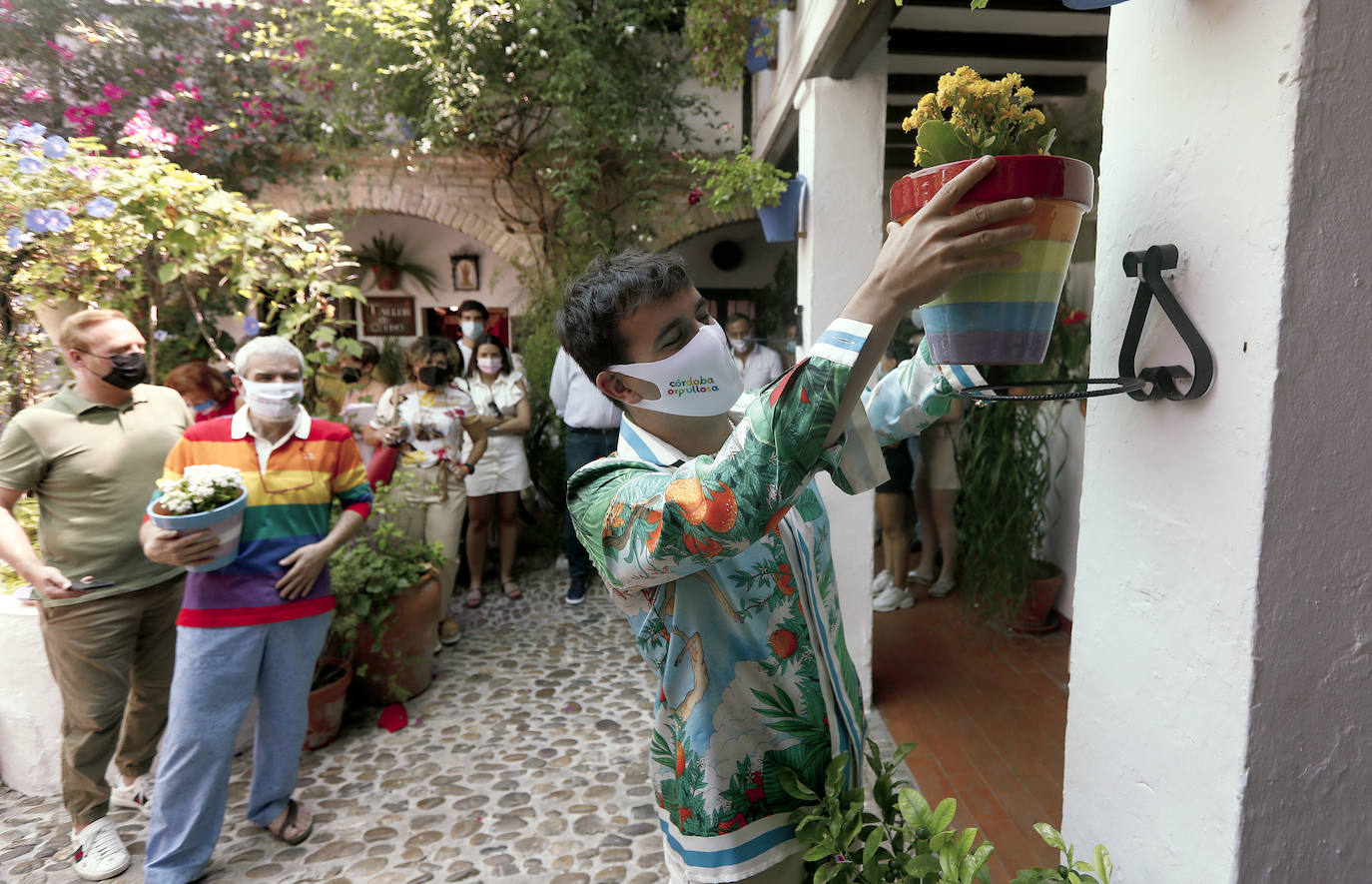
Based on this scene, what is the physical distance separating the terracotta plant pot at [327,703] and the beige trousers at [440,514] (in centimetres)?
96

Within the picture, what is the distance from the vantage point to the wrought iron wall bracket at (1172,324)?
87 cm

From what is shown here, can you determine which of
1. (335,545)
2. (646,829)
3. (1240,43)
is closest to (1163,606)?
(1240,43)

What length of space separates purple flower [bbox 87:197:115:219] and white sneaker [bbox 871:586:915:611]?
4.53 m

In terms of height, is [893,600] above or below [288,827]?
above

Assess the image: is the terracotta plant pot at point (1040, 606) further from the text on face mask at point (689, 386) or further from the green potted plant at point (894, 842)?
the text on face mask at point (689, 386)

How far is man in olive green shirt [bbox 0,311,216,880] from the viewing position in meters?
2.79

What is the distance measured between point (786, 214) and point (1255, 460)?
10.5ft

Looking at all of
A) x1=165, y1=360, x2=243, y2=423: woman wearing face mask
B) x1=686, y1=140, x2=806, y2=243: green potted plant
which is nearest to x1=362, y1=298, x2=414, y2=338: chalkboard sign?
x1=165, y1=360, x2=243, y2=423: woman wearing face mask

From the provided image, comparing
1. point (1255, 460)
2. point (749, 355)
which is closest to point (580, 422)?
point (749, 355)

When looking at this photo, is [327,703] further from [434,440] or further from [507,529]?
[507,529]

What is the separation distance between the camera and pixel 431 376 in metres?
4.91

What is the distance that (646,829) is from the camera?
3002 mm

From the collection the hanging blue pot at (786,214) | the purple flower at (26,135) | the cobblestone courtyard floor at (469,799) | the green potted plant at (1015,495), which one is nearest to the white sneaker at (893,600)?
the green potted plant at (1015,495)

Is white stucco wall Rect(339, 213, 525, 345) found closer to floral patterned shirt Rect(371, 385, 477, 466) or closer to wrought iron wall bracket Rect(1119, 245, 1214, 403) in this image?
floral patterned shirt Rect(371, 385, 477, 466)
